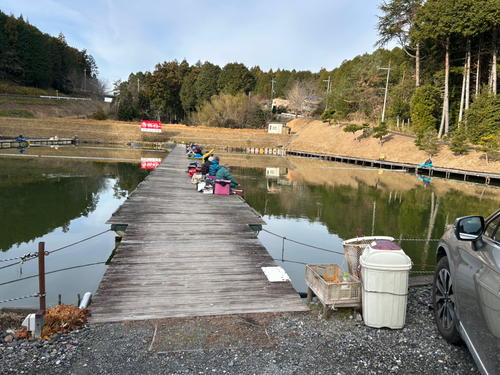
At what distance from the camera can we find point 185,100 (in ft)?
214

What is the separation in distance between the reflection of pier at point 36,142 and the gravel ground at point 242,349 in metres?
35.8

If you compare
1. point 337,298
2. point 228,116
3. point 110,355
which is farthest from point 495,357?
point 228,116

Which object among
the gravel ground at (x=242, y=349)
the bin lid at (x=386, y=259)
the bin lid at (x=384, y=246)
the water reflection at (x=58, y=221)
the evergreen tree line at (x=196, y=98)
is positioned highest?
the evergreen tree line at (x=196, y=98)

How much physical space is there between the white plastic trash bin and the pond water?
2656 millimetres

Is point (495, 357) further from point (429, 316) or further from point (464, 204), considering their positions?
point (464, 204)

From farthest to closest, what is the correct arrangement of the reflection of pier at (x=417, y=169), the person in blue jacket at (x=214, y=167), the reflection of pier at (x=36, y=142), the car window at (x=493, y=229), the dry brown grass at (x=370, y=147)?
the reflection of pier at (x=36, y=142) < the dry brown grass at (x=370, y=147) < the reflection of pier at (x=417, y=169) < the person in blue jacket at (x=214, y=167) < the car window at (x=493, y=229)

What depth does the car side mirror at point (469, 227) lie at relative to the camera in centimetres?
293

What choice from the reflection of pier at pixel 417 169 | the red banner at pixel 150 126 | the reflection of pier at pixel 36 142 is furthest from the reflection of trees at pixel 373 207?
the red banner at pixel 150 126

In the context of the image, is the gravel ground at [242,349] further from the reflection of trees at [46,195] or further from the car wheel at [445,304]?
the reflection of trees at [46,195]

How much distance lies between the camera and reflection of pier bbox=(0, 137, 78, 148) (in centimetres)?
3344

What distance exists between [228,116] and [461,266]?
55.9m

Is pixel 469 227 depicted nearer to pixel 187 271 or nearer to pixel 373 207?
pixel 187 271

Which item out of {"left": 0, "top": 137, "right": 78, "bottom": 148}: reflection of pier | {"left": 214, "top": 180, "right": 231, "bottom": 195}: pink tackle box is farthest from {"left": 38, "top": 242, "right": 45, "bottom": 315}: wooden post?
{"left": 0, "top": 137, "right": 78, "bottom": 148}: reflection of pier

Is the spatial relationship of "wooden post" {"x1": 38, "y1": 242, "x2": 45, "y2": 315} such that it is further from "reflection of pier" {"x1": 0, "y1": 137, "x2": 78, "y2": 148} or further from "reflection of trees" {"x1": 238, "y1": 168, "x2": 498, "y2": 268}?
"reflection of pier" {"x1": 0, "y1": 137, "x2": 78, "y2": 148}
